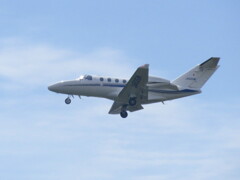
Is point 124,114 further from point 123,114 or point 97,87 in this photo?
point 97,87

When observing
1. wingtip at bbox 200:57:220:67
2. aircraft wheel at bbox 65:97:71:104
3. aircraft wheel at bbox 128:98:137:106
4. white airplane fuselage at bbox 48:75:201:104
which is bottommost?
aircraft wheel at bbox 128:98:137:106

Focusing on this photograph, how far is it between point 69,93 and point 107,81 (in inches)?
140

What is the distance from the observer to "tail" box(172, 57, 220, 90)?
180ft

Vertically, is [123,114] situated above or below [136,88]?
below

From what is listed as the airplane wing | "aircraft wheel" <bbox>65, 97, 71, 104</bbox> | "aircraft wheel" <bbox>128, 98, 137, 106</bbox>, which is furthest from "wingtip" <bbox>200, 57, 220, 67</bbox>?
"aircraft wheel" <bbox>65, 97, 71, 104</bbox>

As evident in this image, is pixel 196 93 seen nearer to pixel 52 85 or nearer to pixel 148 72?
pixel 148 72

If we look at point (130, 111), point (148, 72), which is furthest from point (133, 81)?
point (130, 111)

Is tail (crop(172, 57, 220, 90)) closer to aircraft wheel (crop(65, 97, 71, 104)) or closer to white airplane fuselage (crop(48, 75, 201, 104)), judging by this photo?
white airplane fuselage (crop(48, 75, 201, 104))

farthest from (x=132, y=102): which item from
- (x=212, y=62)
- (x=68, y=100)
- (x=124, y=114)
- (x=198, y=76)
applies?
(x=212, y=62)

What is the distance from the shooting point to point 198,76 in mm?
55156

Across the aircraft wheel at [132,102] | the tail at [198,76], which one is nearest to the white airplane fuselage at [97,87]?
the aircraft wheel at [132,102]

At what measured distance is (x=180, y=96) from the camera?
178 feet

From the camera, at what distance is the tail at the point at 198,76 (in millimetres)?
54781

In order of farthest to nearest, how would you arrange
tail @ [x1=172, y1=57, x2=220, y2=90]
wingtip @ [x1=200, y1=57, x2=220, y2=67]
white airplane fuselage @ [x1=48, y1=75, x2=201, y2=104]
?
tail @ [x1=172, y1=57, x2=220, y2=90]
wingtip @ [x1=200, y1=57, x2=220, y2=67]
white airplane fuselage @ [x1=48, y1=75, x2=201, y2=104]
